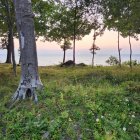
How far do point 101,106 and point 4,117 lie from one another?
2.68 meters

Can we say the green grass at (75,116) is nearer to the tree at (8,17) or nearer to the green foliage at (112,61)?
the tree at (8,17)

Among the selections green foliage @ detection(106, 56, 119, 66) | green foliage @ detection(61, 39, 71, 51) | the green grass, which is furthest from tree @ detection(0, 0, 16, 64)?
green foliage @ detection(106, 56, 119, 66)

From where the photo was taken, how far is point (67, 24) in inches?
1280

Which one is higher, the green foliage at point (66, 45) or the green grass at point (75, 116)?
the green foliage at point (66, 45)

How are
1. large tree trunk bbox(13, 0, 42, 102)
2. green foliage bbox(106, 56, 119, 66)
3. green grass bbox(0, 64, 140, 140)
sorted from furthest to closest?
green foliage bbox(106, 56, 119, 66) < large tree trunk bbox(13, 0, 42, 102) < green grass bbox(0, 64, 140, 140)

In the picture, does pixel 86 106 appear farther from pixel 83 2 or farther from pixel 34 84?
pixel 83 2

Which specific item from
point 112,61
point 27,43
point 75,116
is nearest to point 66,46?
point 112,61

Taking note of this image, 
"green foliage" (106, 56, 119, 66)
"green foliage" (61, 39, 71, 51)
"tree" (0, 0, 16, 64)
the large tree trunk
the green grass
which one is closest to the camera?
the green grass

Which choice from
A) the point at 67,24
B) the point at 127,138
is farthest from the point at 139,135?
the point at 67,24

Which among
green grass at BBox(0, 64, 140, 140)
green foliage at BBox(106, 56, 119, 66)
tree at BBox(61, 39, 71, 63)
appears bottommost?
green grass at BBox(0, 64, 140, 140)

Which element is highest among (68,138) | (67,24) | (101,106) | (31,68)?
(67,24)

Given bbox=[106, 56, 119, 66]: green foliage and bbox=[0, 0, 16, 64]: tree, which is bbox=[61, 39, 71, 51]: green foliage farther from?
bbox=[0, 0, 16, 64]: tree

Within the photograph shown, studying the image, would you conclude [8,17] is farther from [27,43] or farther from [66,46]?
[66,46]

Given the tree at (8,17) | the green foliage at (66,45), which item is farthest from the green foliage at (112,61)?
the tree at (8,17)
